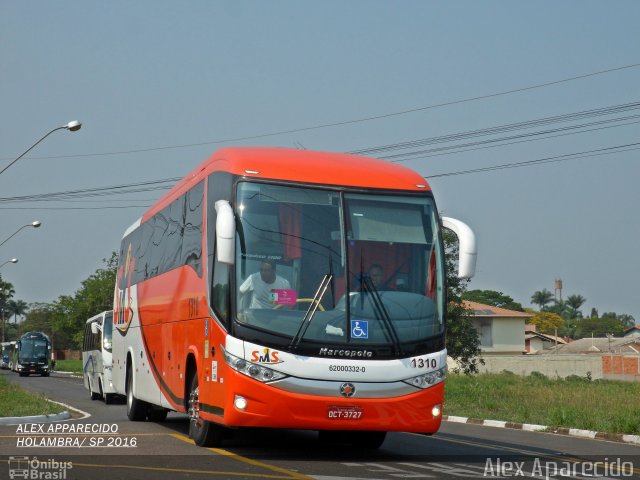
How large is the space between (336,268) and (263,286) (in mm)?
916

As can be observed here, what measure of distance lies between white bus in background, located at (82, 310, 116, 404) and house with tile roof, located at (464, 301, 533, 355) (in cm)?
7133

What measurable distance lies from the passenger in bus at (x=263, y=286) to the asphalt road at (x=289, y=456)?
1.88 metres

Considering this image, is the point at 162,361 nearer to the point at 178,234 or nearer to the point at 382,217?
the point at 178,234

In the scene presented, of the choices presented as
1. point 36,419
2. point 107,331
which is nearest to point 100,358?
point 107,331

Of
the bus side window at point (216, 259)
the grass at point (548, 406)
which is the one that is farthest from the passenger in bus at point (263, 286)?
the grass at point (548, 406)

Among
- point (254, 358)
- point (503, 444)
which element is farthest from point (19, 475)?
point (503, 444)

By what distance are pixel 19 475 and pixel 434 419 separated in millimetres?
5024

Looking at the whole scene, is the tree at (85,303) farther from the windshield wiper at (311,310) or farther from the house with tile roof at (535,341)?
the windshield wiper at (311,310)

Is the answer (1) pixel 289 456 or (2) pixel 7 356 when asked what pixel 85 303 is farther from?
(1) pixel 289 456

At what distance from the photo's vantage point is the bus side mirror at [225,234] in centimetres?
1306

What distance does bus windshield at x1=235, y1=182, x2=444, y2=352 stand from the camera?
1319 centimetres

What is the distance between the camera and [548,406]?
28844mm

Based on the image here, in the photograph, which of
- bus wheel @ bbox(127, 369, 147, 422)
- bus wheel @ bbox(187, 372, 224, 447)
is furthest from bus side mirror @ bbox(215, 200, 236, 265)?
bus wheel @ bbox(127, 369, 147, 422)

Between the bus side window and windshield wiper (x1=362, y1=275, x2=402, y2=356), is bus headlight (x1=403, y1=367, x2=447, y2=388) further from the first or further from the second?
the bus side window
